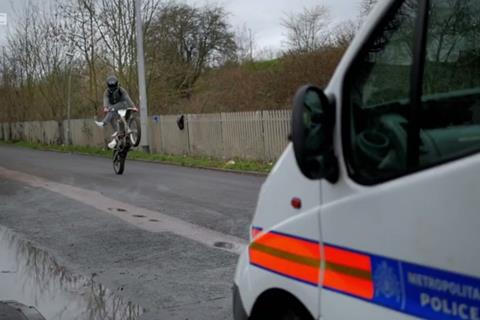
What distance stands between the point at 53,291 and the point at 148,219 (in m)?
3.26

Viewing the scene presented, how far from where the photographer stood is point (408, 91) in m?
2.42

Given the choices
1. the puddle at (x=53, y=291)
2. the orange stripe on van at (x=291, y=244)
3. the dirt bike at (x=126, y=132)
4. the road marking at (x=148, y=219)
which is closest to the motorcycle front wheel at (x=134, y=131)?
the dirt bike at (x=126, y=132)

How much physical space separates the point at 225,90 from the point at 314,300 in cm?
2284

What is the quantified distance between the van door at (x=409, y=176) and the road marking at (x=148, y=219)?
174 inches

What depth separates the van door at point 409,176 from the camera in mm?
2082

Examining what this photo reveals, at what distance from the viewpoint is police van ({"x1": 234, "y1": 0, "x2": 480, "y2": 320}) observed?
2111 millimetres

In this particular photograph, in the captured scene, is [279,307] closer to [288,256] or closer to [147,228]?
[288,256]

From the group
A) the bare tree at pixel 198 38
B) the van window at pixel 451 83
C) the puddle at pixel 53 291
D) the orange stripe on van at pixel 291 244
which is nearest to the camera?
the van window at pixel 451 83

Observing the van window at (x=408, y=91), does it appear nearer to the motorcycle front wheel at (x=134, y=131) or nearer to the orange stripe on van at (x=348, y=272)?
the orange stripe on van at (x=348, y=272)

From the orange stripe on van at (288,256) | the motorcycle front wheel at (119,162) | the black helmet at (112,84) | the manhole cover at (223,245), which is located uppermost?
the black helmet at (112,84)

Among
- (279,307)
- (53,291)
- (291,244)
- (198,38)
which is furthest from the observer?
(198,38)

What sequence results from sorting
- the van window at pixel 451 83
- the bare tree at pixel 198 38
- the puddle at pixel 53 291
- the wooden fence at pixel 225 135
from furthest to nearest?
the bare tree at pixel 198 38
the wooden fence at pixel 225 135
the puddle at pixel 53 291
the van window at pixel 451 83

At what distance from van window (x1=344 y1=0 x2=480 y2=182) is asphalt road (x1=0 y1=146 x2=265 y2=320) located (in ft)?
9.09

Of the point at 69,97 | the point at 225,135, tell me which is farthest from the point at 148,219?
the point at 69,97
